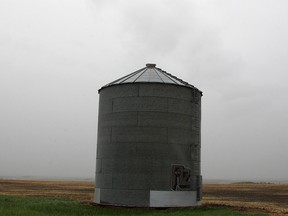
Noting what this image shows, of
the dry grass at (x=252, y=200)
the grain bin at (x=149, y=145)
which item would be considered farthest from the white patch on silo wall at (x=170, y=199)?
the dry grass at (x=252, y=200)

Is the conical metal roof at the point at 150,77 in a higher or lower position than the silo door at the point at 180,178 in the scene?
higher

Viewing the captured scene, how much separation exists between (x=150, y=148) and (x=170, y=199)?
2.62m

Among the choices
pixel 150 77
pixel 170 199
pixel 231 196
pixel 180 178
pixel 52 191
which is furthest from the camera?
pixel 52 191

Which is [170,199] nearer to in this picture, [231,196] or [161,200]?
[161,200]

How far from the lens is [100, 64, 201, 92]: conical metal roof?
762 inches

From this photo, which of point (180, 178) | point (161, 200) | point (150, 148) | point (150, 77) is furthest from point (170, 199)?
point (150, 77)

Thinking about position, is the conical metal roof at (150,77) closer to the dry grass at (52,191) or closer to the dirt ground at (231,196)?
the dirt ground at (231,196)

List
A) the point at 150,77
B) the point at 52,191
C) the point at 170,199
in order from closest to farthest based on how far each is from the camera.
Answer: the point at 170,199, the point at 150,77, the point at 52,191

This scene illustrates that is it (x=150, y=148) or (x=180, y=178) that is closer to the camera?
(x=150, y=148)

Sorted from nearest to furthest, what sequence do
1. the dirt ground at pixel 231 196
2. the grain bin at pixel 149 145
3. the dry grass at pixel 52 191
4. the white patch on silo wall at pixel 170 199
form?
the white patch on silo wall at pixel 170 199, the grain bin at pixel 149 145, the dirt ground at pixel 231 196, the dry grass at pixel 52 191

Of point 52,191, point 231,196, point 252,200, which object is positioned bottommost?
point 52,191

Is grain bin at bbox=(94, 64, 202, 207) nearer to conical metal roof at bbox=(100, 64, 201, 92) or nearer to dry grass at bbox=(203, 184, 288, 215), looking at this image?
conical metal roof at bbox=(100, 64, 201, 92)

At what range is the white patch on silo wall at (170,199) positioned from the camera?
58.9ft

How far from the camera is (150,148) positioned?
18.1 metres
